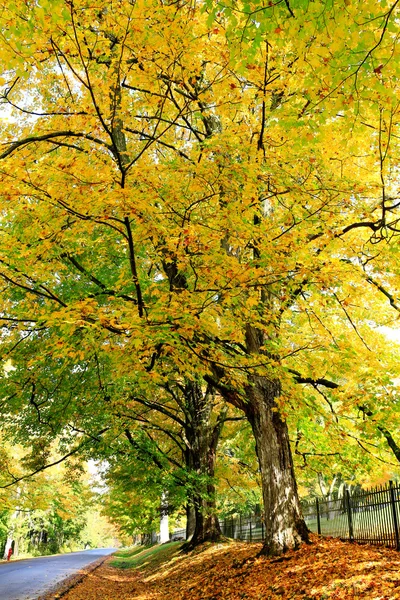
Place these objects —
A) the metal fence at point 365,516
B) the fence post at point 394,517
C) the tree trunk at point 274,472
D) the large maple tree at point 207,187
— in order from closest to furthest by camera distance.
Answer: the large maple tree at point 207,187
the tree trunk at point 274,472
the fence post at point 394,517
the metal fence at point 365,516

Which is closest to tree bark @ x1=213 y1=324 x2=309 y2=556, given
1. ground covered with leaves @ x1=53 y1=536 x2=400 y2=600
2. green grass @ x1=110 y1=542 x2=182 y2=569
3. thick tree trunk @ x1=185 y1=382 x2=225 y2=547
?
ground covered with leaves @ x1=53 y1=536 x2=400 y2=600

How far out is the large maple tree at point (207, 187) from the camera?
468 centimetres

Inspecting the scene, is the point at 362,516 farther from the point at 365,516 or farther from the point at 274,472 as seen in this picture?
the point at 274,472

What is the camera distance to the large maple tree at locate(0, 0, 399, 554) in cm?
468

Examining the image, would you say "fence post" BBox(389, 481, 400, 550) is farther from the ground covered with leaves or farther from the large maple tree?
the large maple tree

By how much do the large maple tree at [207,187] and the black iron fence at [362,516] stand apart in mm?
1746

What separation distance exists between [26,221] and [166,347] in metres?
3.32

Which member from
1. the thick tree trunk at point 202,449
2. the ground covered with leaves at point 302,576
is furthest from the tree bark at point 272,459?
the thick tree trunk at point 202,449

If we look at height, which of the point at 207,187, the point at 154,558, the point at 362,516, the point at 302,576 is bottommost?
the point at 154,558

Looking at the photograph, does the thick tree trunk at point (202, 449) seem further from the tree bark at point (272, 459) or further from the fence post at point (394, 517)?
the fence post at point (394, 517)

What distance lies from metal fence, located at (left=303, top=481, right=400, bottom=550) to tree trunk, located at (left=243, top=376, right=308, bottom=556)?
1.72 meters

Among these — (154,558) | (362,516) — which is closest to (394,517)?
(362,516)

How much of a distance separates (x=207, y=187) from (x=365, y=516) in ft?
24.4

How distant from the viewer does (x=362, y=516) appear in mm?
9688
